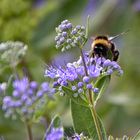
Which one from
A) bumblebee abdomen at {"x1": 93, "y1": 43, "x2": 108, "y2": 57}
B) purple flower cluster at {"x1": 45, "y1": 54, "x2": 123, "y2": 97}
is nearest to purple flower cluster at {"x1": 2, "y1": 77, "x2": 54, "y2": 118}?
purple flower cluster at {"x1": 45, "y1": 54, "x2": 123, "y2": 97}

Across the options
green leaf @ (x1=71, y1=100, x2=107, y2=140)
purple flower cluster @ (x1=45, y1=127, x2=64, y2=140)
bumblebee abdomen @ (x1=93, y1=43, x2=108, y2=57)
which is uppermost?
bumblebee abdomen @ (x1=93, y1=43, x2=108, y2=57)

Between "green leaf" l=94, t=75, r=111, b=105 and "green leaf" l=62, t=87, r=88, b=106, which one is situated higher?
"green leaf" l=94, t=75, r=111, b=105

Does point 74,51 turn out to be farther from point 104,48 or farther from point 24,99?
point 24,99

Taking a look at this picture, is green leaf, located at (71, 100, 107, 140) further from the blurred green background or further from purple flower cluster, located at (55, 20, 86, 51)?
→ the blurred green background

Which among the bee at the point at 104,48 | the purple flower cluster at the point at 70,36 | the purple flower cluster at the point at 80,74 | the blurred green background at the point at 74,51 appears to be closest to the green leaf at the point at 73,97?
the purple flower cluster at the point at 80,74

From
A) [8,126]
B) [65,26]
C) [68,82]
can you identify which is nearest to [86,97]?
[68,82]

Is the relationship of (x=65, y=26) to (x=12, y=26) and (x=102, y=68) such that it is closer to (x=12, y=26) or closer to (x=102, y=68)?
(x=102, y=68)
